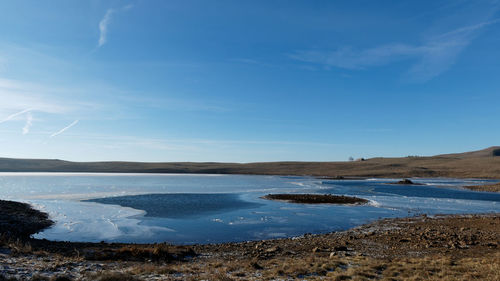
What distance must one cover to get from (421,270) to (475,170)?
452 feet

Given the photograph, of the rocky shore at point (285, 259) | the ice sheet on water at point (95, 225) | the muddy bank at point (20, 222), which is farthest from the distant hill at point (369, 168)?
the muddy bank at point (20, 222)

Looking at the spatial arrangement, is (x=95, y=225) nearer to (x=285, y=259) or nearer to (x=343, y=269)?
(x=285, y=259)

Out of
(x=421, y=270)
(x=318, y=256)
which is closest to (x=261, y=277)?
(x=318, y=256)

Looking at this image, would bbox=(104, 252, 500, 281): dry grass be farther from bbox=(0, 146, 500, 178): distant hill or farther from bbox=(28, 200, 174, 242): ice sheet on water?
bbox=(0, 146, 500, 178): distant hill

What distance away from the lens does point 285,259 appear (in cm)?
1302

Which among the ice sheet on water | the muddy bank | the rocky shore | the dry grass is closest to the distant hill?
the rocky shore

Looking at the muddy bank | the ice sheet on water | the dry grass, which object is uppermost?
the dry grass

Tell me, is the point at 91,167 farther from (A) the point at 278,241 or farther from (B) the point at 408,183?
(A) the point at 278,241

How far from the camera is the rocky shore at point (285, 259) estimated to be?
10.1 metres

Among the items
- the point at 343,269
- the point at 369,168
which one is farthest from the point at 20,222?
the point at 369,168

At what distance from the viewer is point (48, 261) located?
11.6m

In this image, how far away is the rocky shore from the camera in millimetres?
10117

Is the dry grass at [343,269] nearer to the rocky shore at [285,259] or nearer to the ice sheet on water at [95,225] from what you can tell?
the rocky shore at [285,259]

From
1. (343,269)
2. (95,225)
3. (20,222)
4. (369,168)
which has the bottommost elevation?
(95,225)
